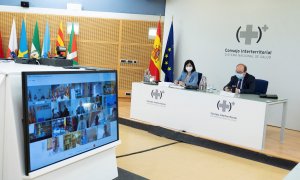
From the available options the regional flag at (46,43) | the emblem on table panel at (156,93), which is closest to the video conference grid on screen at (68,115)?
the emblem on table panel at (156,93)

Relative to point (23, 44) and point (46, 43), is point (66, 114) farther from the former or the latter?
point (23, 44)

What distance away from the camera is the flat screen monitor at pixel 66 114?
1.66 metres

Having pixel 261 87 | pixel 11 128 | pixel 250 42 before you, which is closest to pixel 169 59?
pixel 250 42

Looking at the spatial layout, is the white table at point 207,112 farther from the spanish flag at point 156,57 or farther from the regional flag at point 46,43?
the regional flag at point 46,43

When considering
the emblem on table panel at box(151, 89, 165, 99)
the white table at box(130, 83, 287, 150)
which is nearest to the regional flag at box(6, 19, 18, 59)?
the white table at box(130, 83, 287, 150)

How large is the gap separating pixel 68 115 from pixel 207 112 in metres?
2.96

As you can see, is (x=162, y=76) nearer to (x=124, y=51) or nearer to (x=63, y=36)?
(x=124, y=51)

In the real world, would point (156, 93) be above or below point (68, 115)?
below

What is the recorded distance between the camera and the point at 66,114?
6.23 ft

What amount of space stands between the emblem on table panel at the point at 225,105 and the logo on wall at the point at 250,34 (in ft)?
7.38

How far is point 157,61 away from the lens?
7262 millimetres

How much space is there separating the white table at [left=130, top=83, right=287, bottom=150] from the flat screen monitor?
2376mm

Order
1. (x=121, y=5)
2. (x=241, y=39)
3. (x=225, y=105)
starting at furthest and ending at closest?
(x=121, y=5)
(x=241, y=39)
(x=225, y=105)

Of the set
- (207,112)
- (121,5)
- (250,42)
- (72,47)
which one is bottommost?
(207,112)
